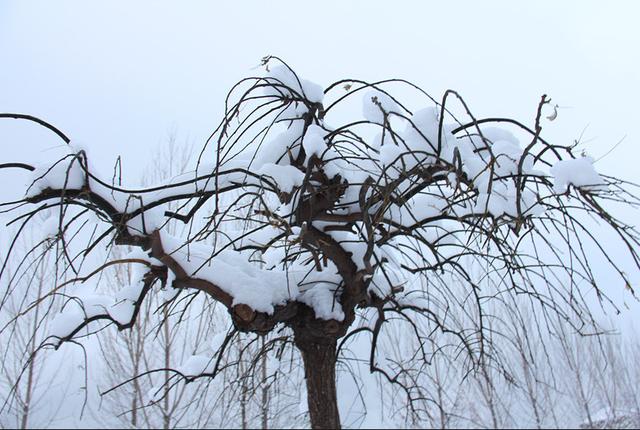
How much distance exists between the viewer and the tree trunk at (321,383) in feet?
8.32

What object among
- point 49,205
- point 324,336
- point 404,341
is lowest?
point 324,336

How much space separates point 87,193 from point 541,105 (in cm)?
157

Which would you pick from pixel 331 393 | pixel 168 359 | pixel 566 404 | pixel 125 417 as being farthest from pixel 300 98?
pixel 566 404

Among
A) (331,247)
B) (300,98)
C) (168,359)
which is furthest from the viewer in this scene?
(168,359)

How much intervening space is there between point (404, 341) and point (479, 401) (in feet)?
6.05

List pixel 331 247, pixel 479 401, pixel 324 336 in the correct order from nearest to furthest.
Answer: pixel 331 247, pixel 324 336, pixel 479 401

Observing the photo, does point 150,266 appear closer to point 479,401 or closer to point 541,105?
point 541,105

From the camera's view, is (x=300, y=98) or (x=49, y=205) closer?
(x=49, y=205)

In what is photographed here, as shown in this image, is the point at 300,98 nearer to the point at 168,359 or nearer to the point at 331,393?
the point at 331,393

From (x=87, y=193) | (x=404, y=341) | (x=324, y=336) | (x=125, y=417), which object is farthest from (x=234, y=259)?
(x=404, y=341)

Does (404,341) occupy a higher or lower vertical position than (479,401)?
higher

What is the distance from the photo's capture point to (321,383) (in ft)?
8.39

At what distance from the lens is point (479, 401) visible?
9.86 metres

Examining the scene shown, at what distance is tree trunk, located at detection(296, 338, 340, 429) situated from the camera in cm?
254
